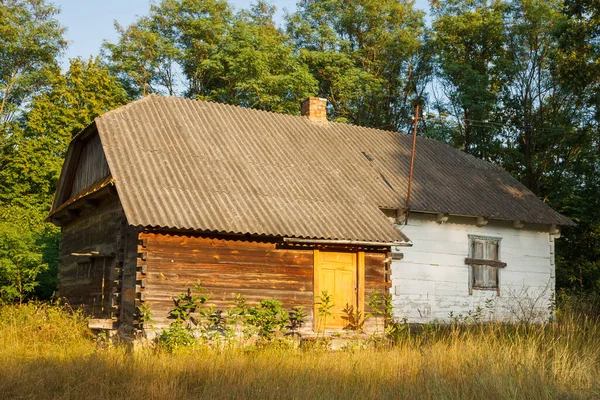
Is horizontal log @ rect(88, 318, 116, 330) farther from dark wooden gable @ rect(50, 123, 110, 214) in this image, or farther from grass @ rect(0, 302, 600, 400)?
dark wooden gable @ rect(50, 123, 110, 214)

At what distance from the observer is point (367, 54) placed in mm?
35906

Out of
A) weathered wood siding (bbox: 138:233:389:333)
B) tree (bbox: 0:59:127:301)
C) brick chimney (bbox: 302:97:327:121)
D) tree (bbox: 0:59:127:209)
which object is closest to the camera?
weathered wood siding (bbox: 138:233:389:333)

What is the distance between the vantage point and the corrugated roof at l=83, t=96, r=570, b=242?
1369cm

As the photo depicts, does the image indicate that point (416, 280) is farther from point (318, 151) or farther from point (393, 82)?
point (393, 82)

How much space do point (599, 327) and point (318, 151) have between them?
8611 millimetres

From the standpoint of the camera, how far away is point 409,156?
66.2 ft

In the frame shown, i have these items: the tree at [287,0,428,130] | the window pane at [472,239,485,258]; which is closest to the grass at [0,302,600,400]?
the window pane at [472,239,485,258]

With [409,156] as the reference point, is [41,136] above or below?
above

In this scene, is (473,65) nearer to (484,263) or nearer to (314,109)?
(314,109)

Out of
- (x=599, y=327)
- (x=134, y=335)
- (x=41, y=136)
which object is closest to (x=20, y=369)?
(x=134, y=335)

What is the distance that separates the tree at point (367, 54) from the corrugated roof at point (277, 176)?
1246cm

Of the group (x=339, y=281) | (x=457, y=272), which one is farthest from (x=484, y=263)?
(x=339, y=281)

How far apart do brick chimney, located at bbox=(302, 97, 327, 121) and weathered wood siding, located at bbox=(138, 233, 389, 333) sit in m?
7.01

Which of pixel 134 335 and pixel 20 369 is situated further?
pixel 134 335
